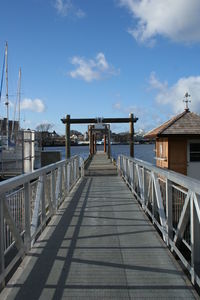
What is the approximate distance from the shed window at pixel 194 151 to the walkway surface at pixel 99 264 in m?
8.77

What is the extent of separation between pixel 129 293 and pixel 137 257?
1.15m

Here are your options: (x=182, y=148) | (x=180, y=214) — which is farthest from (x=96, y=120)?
(x=180, y=214)

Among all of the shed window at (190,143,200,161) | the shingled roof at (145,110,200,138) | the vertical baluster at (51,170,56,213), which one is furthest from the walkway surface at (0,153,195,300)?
the shed window at (190,143,200,161)

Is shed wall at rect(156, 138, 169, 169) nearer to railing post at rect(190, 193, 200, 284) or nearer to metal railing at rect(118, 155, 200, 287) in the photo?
metal railing at rect(118, 155, 200, 287)

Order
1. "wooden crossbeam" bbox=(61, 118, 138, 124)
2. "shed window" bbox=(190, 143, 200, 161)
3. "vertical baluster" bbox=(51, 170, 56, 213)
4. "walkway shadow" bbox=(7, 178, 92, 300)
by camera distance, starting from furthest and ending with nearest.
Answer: "wooden crossbeam" bbox=(61, 118, 138, 124) < "shed window" bbox=(190, 143, 200, 161) < "vertical baluster" bbox=(51, 170, 56, 213) < "walkway shadow" bbox=(7, 178, 92, 300)

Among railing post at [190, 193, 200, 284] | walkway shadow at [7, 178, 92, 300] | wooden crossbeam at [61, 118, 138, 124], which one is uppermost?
wooden crossbeam at [61, 118, 138, 124]

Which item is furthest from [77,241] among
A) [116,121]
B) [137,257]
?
[116,121]

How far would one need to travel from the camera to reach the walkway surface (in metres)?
3.63

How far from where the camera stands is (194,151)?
15.5 m

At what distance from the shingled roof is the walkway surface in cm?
856

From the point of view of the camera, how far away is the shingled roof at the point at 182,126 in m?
15.2

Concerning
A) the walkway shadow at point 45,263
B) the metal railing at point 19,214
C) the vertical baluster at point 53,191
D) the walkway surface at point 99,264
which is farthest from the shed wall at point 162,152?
the metal railing at point 19,214

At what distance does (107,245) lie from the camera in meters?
5.26

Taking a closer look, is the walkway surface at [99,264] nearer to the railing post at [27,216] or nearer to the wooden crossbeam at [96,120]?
the railing post at [27,216]
